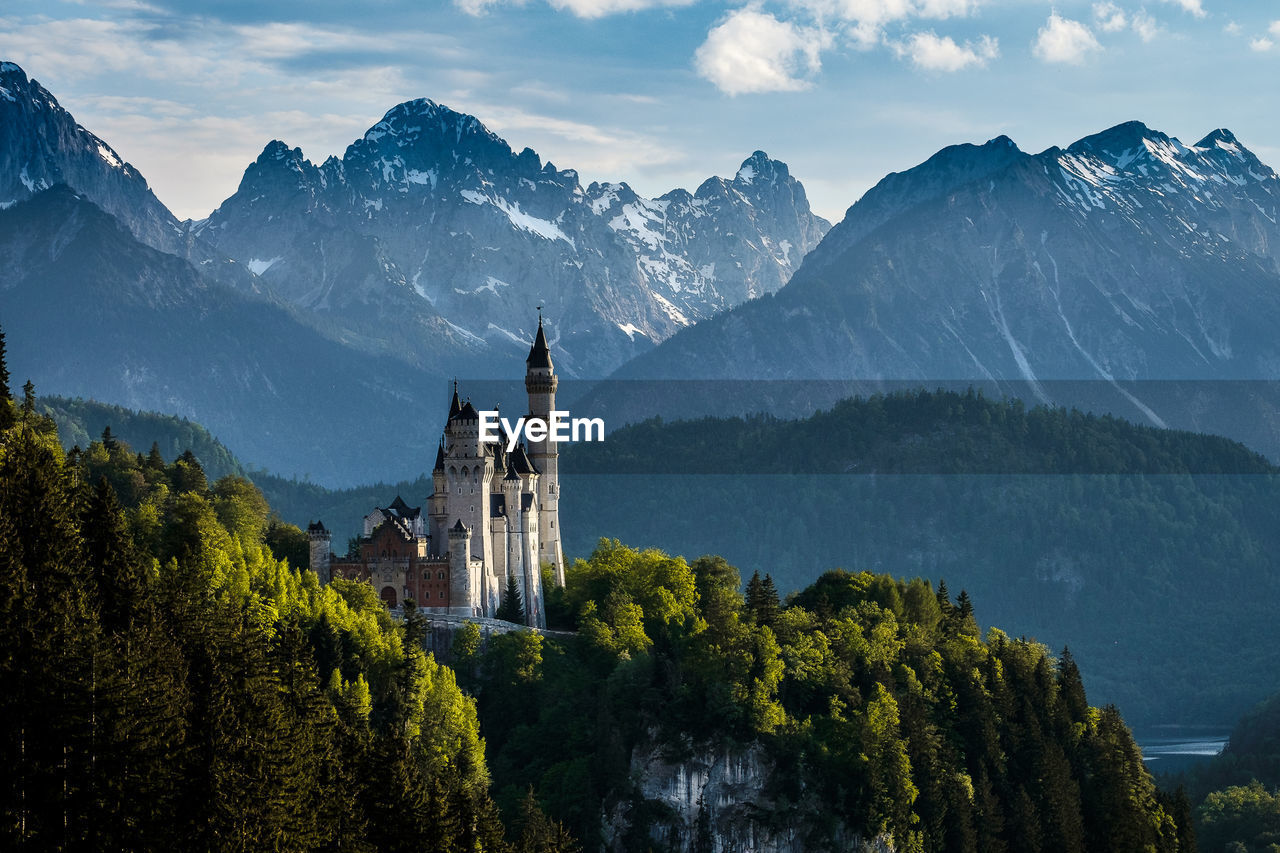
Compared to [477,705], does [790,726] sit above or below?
below

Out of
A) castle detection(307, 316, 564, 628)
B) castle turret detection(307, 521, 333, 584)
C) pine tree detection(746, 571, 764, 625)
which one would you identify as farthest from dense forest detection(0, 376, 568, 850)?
pine tree detection(746, 571, 764, 625)

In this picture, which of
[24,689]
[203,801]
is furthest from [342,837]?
[24,689]

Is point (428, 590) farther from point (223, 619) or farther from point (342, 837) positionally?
point (342, 837)

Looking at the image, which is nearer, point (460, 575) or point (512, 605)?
point (460, 575)

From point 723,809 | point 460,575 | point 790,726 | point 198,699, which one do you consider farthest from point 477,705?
point 198,699

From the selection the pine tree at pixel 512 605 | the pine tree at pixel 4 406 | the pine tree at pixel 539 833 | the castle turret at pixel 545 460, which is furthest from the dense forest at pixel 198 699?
the castle turret at pixel 545 460

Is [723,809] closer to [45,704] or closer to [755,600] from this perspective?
[755,600]

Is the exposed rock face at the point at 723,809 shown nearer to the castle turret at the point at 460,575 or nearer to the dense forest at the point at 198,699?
the dense forest at the point at 198,699
